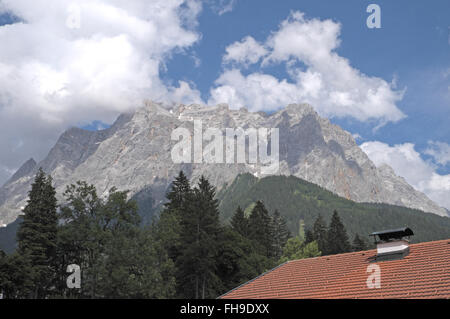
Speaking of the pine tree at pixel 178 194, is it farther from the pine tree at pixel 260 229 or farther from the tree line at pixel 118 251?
the pine tree at pixel 260 229

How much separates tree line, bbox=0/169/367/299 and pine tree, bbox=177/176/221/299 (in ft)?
0.35

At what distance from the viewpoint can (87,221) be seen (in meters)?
40.3

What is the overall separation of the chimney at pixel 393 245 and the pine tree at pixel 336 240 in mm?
53973

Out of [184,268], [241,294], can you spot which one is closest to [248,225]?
[184,268]

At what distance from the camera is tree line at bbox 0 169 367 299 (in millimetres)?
37250

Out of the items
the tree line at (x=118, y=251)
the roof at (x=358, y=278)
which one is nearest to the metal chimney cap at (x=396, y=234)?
the roof at (x=358, y=278)

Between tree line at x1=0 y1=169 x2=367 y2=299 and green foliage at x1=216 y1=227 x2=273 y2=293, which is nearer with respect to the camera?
tree line at x1=0 y1=169 x2=367 y2=299

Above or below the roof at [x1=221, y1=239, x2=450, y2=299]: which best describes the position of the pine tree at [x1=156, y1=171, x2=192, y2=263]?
above

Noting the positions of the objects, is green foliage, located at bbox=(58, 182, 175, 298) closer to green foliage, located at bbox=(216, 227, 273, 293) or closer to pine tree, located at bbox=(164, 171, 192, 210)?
green foliage, located at bbox=(216, 227, 273, 293)

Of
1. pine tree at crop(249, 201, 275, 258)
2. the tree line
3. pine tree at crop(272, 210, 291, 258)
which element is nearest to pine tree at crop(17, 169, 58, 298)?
the tree line

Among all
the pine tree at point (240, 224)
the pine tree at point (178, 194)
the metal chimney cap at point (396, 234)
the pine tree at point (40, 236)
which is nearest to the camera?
the metal chimney cap at point (396, 234)

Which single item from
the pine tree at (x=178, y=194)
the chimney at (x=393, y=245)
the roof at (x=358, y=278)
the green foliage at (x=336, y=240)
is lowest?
the roof at (x=358, y=278)

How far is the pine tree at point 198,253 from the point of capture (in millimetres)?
45500

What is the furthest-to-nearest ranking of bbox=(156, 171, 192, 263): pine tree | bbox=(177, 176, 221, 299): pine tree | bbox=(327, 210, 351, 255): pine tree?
bbox=(327, 210, 351, 255): pine tree
bbox=(177, 176, 221, 299): pine tree
bbox=(156, 171, 192, 263): pine tree
